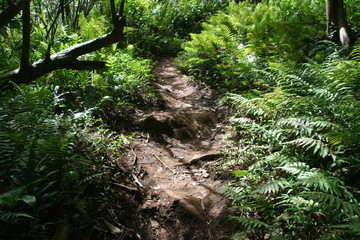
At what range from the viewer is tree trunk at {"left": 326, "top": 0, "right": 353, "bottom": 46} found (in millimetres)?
5074

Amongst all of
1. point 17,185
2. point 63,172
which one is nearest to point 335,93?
point 63,172

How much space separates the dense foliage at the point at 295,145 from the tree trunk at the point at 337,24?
0.90 ft

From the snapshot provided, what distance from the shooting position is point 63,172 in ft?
7.60

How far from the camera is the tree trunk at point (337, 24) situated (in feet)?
16.6

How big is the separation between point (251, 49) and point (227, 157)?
3.26 meters

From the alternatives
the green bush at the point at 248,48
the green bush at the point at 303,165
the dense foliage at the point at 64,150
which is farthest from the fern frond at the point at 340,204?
the green bush at the point at 248,48

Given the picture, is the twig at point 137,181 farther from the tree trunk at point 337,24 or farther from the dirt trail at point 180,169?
the tree trunk at point 337,24

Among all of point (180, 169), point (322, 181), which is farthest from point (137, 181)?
point (322, 181)

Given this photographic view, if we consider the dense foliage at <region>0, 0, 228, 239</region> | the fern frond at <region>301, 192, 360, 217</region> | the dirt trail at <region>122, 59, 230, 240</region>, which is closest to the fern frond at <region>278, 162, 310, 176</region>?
the fern frond at <region>301, 192, 360, 217</region>

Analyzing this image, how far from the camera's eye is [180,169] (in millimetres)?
3451

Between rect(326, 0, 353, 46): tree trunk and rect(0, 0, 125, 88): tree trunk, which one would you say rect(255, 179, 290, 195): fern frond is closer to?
rect(0, 0, 125, 88): tree trunk

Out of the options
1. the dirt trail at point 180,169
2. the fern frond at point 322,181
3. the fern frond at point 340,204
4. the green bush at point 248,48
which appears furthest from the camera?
the green bush at point 248,48

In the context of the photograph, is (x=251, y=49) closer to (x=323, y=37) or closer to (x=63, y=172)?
(x=323, y=37)

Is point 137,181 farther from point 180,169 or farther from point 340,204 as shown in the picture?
point 340,204
